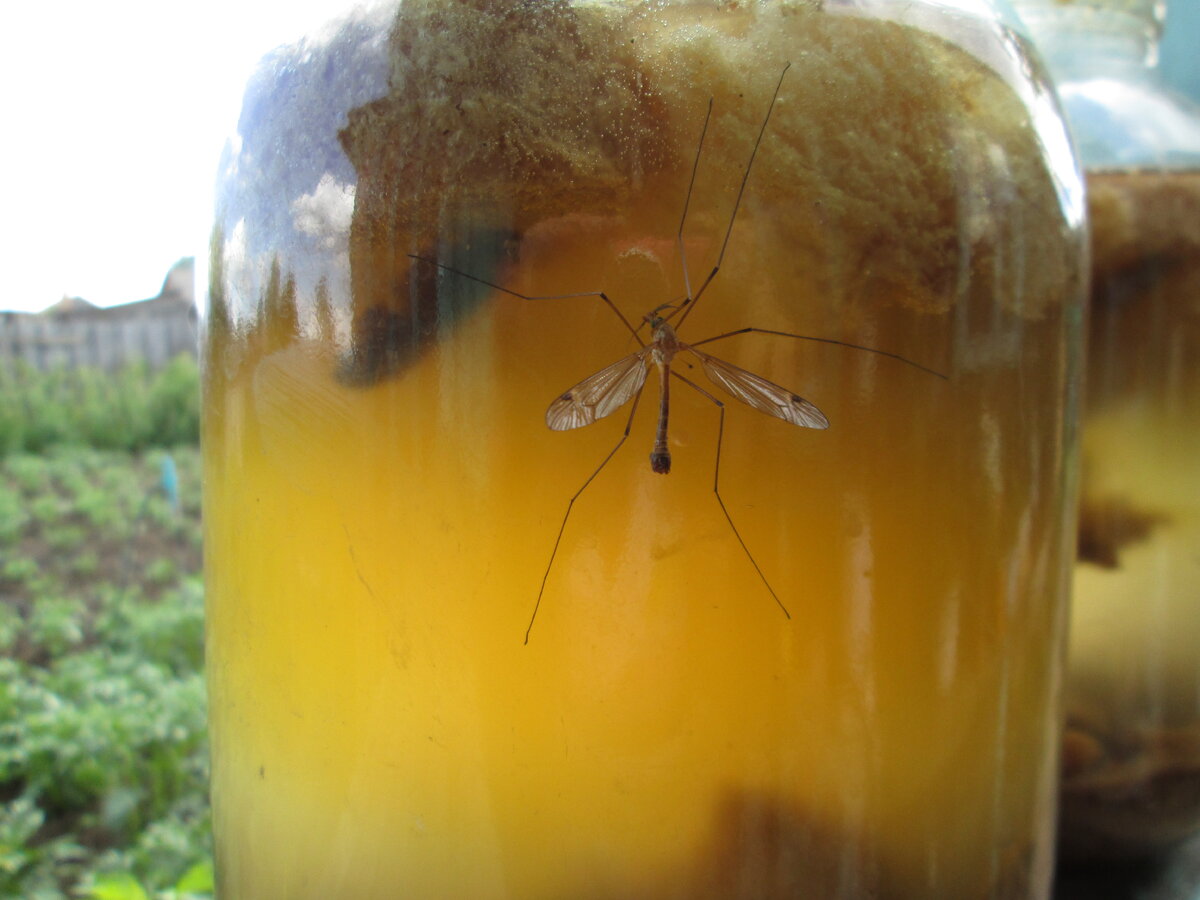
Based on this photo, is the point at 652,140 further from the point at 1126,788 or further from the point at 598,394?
the point at 1126,788

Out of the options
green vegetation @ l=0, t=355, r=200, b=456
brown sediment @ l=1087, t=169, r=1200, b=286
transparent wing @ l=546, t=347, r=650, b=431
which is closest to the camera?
transparent wing @ l=546, t=347, r=650, b=431

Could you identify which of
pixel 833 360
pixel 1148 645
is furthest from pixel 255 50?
pixel 1148 645

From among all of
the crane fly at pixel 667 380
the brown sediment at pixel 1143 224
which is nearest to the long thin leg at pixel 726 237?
the crane fly at pixel 667 380

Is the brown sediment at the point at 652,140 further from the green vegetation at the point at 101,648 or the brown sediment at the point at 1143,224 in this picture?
the green vegetation at the point at 101,648

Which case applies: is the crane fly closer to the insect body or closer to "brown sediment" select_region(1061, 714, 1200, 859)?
the insect body

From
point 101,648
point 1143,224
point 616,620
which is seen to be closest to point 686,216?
point 616,620

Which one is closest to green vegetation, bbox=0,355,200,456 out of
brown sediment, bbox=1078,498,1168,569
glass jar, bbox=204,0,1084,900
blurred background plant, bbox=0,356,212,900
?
blurred background plant, bbox=0,356,212,900
